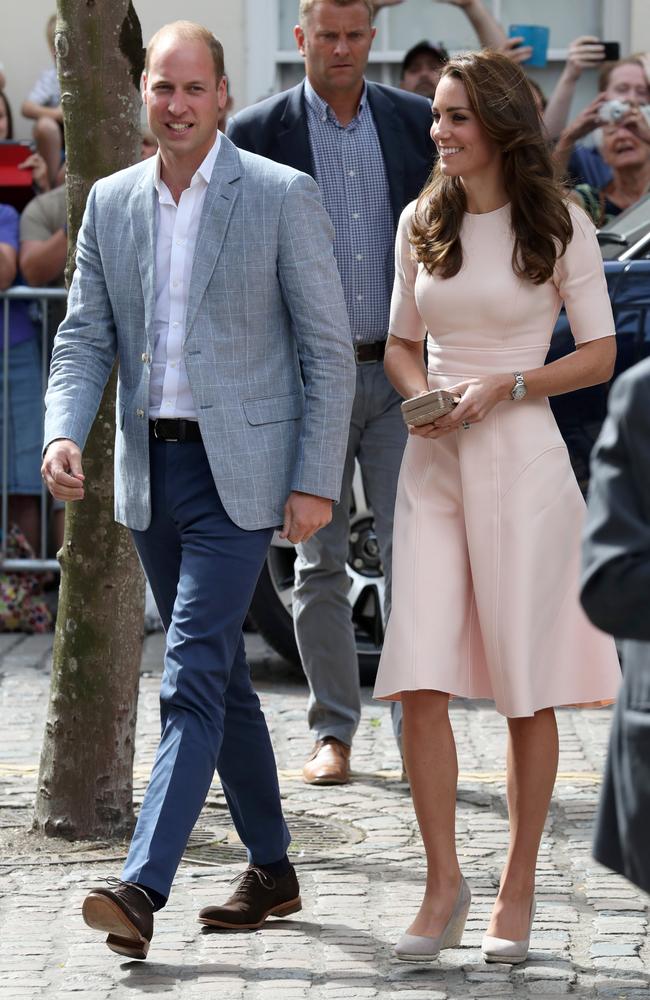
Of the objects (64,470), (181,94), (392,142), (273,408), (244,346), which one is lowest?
(64,470)

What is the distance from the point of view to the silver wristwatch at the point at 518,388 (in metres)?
4.36

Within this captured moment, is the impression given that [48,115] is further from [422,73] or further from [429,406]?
[429,406]

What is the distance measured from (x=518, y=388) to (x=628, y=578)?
1.90 metres

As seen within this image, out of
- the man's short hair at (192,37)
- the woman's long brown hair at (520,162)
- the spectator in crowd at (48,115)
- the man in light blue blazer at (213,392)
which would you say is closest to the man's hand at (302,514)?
the man in light blue blazer at (213,392)

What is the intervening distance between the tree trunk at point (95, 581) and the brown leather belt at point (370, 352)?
0.97 m

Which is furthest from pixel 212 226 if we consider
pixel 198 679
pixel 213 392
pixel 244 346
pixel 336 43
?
pixel 336 43

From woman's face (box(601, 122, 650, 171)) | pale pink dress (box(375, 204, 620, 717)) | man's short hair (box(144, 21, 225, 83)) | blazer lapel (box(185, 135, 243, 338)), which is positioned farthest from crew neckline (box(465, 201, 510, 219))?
woman's face (box(601, 122, 650, 171))

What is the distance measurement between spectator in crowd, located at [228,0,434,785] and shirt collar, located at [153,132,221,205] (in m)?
1.49

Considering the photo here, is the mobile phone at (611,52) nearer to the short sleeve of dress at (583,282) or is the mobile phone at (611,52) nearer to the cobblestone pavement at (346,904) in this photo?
the cobblestone pavement at (346,904)

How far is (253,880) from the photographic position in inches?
178

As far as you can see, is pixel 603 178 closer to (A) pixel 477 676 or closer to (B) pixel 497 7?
(B) pixel 497 7

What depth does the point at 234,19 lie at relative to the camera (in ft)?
35.5

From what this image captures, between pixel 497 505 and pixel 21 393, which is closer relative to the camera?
pixel 497 505

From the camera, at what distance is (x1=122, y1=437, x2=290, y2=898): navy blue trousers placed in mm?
4129
